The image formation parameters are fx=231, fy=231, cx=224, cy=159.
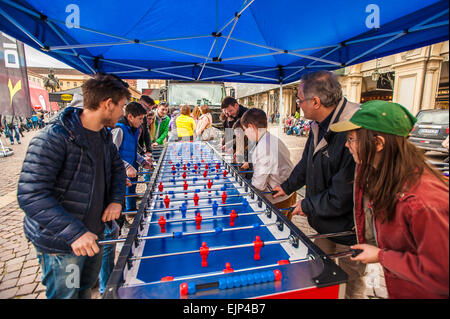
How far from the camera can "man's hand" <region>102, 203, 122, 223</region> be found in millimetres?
1733

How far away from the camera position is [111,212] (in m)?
1.74

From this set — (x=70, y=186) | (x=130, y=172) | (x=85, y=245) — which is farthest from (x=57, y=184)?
(x=130, y=172)

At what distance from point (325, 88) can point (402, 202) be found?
1080 mm

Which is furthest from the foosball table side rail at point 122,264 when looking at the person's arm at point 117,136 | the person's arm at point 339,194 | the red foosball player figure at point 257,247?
the person's arm at point 117,136

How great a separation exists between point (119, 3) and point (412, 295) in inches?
139

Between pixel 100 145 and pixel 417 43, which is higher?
pixel 417 43

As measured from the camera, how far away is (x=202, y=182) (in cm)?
295

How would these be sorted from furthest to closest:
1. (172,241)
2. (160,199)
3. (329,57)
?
(329,57) < (160,199) < (172,241)

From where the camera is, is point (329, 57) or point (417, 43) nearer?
point (417, 43)

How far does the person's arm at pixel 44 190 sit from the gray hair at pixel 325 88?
1.77 meters

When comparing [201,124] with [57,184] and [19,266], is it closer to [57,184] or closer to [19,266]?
[19,266]

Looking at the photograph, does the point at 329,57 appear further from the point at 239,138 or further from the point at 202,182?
the point at 202,182

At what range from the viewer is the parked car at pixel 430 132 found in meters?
3.69
